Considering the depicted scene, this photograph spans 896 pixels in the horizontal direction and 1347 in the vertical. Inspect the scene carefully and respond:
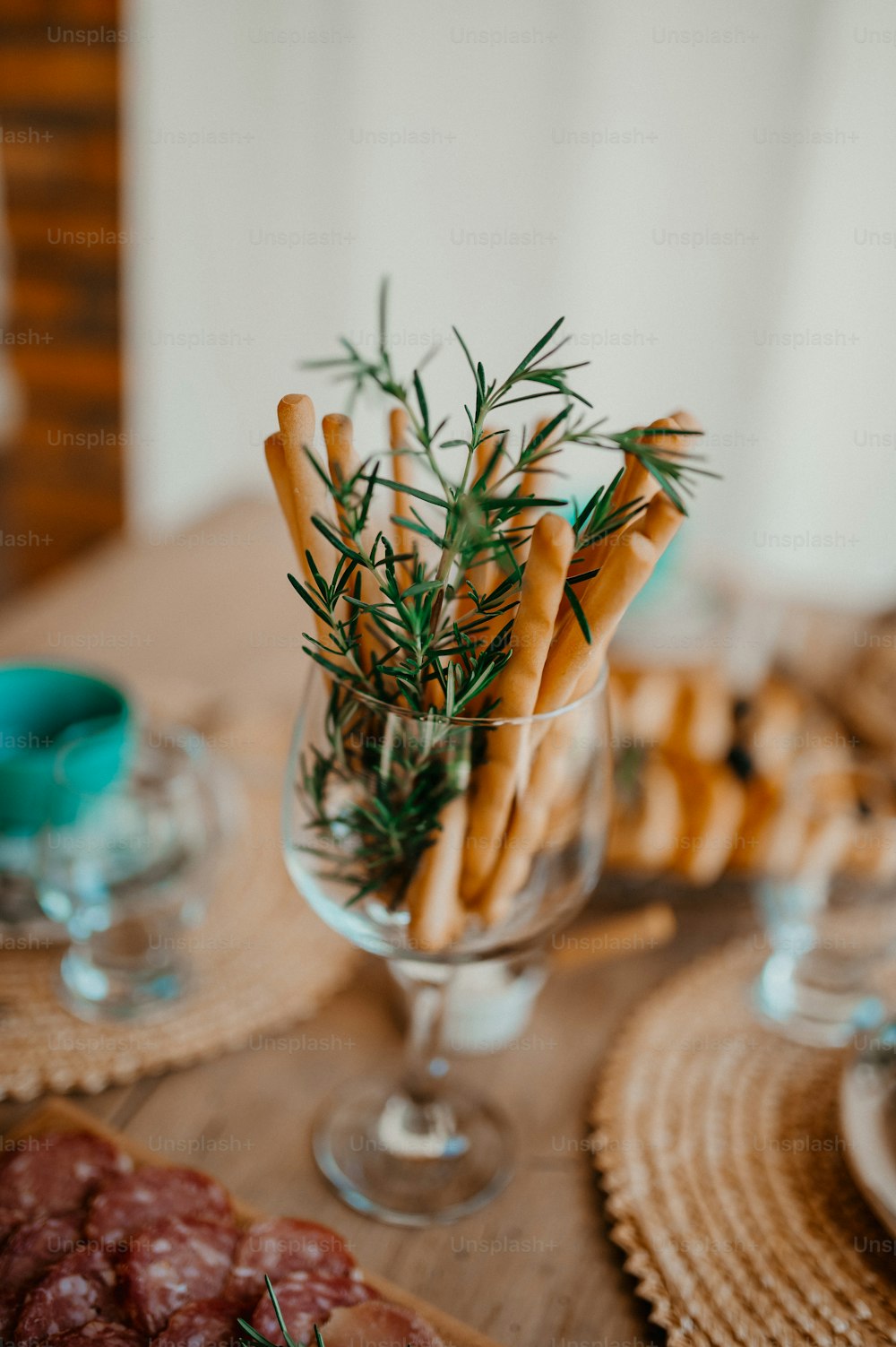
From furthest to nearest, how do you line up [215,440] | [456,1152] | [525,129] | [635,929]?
[215,440], [525,129], [635,929], [456,1152]

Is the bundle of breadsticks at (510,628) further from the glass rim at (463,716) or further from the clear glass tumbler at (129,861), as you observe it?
the clear glass tumbler at (129,861)

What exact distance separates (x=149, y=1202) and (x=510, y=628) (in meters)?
0.35

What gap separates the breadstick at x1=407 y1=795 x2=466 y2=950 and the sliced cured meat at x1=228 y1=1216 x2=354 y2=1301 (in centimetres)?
15

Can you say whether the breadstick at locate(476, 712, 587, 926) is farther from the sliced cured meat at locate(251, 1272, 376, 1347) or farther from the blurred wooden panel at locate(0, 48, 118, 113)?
the blurred wooden panel at locate(0, 48, 118, 113)

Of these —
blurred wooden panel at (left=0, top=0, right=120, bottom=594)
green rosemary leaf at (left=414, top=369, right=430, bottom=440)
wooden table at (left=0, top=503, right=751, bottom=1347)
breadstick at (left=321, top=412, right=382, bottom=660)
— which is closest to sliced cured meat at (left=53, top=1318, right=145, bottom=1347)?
wooden table at (left=0, top=503, right=751, bottom=1347)

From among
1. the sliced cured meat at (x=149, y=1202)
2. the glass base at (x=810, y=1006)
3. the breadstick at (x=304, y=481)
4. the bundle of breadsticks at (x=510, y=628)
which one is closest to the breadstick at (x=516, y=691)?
the bundle of breadsticks at (x=510, y=628)

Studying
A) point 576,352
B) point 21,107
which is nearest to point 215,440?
point 21,107

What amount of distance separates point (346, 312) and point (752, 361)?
1048 millimetres

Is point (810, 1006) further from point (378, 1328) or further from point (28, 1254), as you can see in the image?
point (28, 1254)

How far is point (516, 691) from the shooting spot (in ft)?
1.66

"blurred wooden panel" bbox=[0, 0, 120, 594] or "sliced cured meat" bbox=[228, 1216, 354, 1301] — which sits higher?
"blurred wooden panel" bbox=[0, 0, 120, 594]

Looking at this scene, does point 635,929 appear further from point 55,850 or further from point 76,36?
point 76,36

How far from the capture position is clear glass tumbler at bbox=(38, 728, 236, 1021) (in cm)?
72

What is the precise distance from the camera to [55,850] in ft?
2.33
